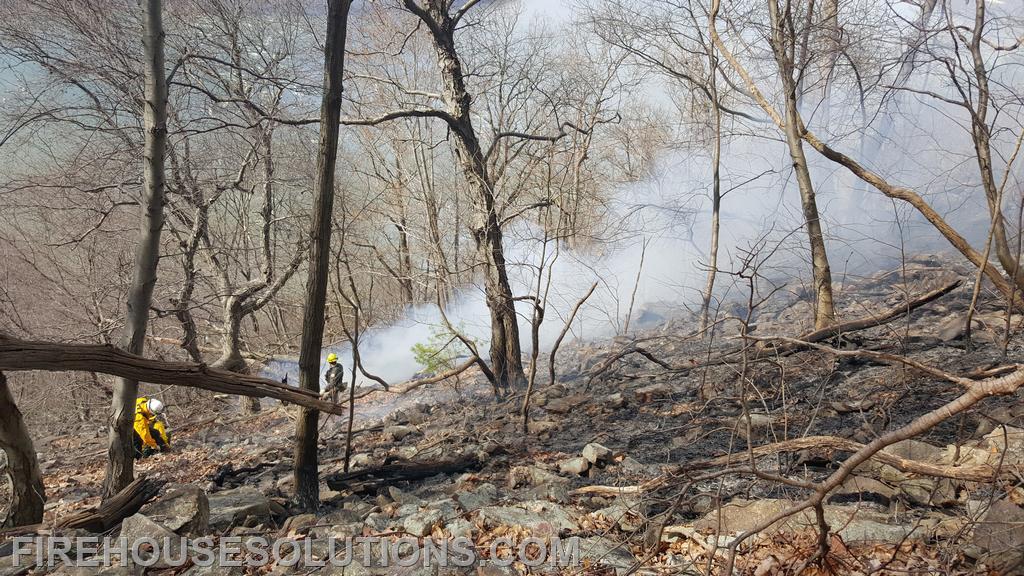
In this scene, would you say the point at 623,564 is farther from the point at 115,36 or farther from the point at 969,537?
the point at 115,36

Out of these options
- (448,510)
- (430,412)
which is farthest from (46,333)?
(448,510)

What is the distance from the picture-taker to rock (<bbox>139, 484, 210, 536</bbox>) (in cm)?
418

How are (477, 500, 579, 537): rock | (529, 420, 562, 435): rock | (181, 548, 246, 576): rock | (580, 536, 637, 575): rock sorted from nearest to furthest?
(580, 536, 637, 575): rock → (181, 548, 246, 576): rock → (477, 500, 579, 537): rock → (529, 420, 562, 435): rock

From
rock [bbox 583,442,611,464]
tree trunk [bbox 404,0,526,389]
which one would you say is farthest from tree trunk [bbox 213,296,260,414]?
rock [bbox 583,442,611,464]

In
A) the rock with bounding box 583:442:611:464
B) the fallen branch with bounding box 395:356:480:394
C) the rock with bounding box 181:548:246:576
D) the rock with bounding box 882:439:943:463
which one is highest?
the fallen branch with bounding box 395:356:480:394

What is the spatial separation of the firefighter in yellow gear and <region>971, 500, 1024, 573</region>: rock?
392 inches

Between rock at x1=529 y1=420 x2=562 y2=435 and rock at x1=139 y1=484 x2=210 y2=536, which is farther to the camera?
rock at x1=529 y1=420 x2=562 y2=435

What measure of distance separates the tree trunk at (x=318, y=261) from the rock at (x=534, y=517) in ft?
6.60

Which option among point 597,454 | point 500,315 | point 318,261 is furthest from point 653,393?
point 318,261

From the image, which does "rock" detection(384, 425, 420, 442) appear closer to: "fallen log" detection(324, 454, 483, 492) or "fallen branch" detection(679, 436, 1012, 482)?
"fallen log" detection(324, 454, 483, 492)

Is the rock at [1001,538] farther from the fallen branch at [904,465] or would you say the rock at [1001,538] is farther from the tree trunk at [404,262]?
the tree trunk at [404,262]

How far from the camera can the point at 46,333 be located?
11.1 meters

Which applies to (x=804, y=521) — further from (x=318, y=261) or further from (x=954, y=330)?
(x=954, y=330)

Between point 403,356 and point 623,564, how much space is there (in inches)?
465
